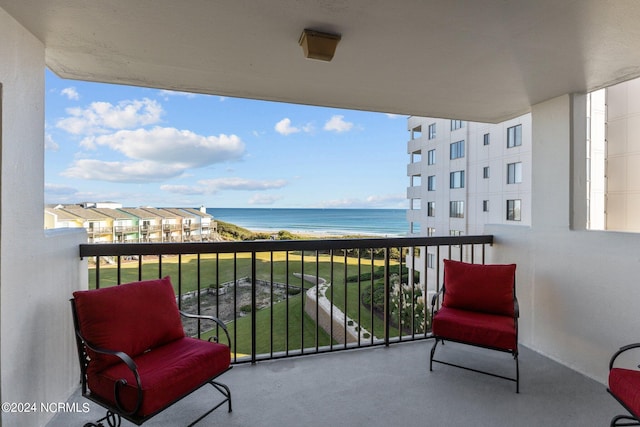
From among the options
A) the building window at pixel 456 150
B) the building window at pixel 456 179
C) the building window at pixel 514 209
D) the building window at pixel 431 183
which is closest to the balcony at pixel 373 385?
the building window at pixel 514 209

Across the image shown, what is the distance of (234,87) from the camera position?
2.71 meters

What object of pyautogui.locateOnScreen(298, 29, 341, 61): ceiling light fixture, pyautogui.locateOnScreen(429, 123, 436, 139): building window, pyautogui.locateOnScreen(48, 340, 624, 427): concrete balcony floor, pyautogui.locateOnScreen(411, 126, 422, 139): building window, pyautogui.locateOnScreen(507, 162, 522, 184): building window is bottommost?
pyautogui.locateOnScreen(48, 340, 624, 427): concrete balcony floor

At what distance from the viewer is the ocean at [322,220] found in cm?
2175

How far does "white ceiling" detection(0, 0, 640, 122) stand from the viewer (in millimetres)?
1599

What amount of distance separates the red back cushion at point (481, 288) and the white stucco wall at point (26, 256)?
3055 mm

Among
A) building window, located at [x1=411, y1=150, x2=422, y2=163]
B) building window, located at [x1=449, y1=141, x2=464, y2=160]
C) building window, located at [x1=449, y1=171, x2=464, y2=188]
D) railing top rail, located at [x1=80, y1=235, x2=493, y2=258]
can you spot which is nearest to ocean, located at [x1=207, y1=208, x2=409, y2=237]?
building window, located at [x1=411, y1=150, x2=422, y2=163]

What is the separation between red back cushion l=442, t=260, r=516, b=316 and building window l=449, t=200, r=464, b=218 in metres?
11.1

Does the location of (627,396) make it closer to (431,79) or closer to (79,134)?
(431,79)

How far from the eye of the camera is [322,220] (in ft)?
81.9

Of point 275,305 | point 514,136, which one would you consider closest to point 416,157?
point 514,136

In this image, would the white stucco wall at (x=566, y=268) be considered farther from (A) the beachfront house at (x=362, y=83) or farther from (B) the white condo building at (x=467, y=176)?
(B) the white condo building at (x=467, y=176)

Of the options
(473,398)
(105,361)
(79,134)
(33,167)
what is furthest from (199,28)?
(79,134)

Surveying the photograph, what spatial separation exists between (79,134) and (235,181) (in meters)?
9.65

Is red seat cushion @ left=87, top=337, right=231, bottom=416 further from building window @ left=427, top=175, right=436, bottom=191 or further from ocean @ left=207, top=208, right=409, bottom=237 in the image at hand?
ocean @ left=207, top=208, right=409, bottom=237
